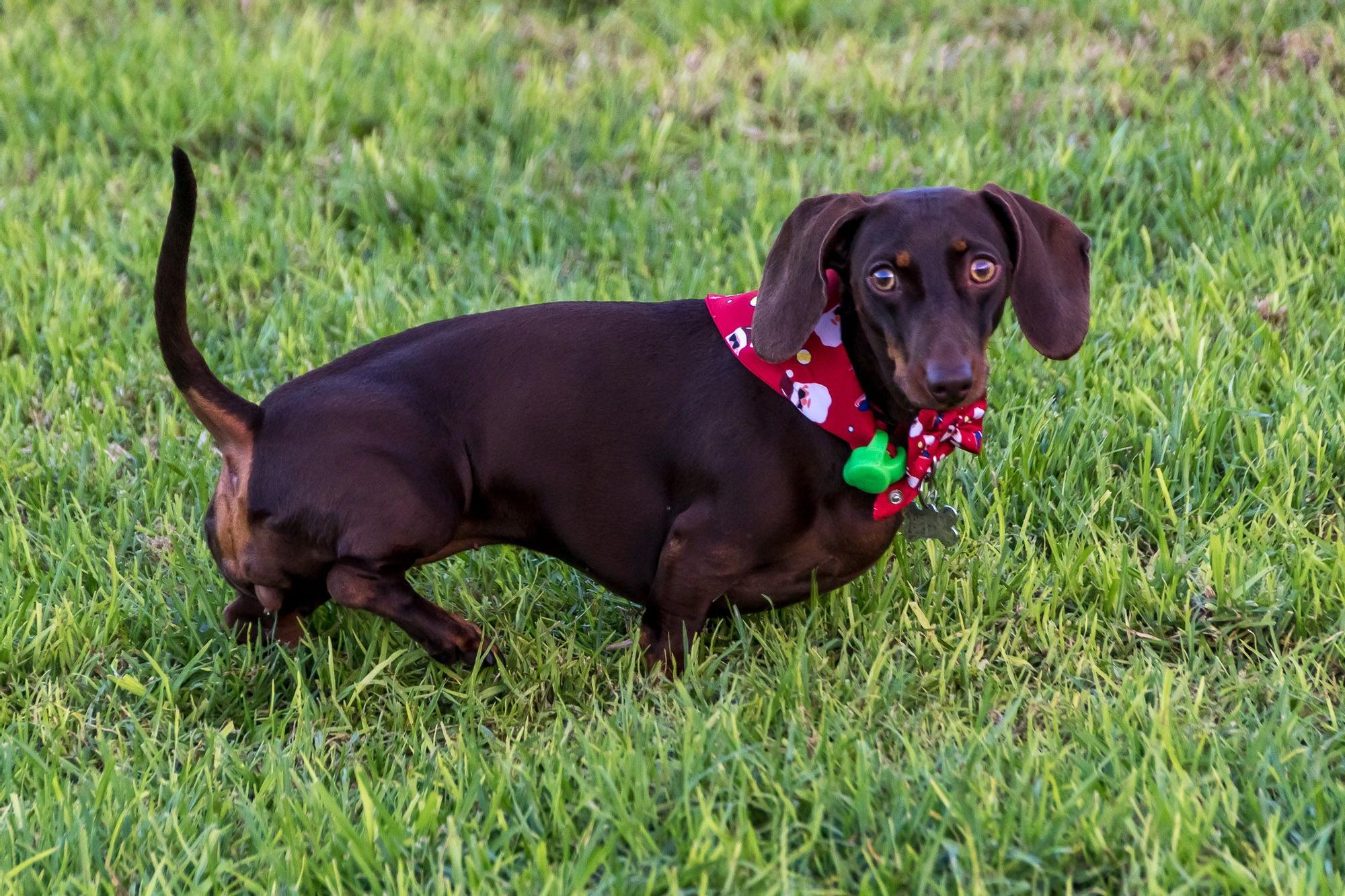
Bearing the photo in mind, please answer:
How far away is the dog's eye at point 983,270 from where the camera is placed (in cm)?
259

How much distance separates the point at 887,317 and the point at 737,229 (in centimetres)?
235

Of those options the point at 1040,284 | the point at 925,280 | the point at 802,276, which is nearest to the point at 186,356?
the point at 802,276

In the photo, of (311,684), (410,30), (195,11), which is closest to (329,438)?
(311,684)

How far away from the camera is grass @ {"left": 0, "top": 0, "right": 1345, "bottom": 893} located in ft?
7.86

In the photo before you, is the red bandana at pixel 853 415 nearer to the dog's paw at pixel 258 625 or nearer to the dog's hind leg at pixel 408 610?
the dog's hind leg at pixel 408 610

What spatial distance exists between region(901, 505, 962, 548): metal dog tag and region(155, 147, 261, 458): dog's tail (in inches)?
54.2

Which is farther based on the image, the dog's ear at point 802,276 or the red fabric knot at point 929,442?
the red fabric knot at point 929,442

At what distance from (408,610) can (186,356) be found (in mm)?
677

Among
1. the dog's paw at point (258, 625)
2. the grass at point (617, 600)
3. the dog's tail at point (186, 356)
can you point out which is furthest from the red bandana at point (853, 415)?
the dog's paw at point (258, 625)

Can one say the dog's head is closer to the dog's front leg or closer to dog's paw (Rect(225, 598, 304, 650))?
the dog's front leg

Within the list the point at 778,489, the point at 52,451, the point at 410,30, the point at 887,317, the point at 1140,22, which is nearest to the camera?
the point at 887,317

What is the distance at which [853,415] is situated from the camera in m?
2.75

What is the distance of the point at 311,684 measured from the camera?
3115mm

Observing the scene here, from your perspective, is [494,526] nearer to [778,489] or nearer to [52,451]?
[778,489]
